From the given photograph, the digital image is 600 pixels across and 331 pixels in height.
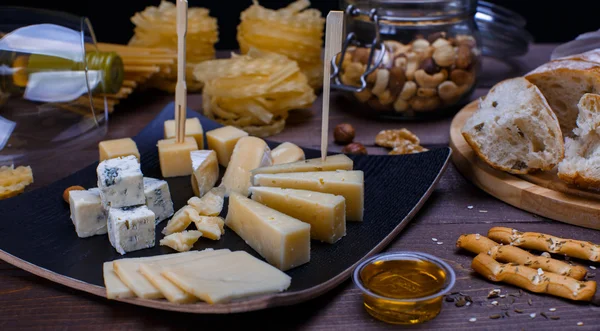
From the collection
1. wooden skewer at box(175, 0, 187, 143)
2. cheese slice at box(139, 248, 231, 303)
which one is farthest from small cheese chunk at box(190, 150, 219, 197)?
cheese slice at box(139, 248, 231, 303)

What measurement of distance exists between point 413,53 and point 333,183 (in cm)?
90

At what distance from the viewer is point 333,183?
1.72 m

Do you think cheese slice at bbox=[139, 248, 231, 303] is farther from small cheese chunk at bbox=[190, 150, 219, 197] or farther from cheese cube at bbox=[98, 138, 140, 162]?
cheese cube at bbox=[98, 138, 140, 162]

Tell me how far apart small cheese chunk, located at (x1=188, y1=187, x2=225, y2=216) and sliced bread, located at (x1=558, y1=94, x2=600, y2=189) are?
0.96m

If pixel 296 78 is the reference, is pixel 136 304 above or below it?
below

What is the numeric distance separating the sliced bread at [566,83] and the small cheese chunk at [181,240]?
47.0 inches

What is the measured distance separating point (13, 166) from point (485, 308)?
1585 millimetres

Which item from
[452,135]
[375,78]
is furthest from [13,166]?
[452,135]

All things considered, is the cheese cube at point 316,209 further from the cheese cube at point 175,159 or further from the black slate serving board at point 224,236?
the cheese cube at point 175,159

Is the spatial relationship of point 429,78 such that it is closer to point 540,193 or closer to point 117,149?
point 540,193

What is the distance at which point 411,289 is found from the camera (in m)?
1.38

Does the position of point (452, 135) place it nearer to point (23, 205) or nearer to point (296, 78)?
point (296, 78)

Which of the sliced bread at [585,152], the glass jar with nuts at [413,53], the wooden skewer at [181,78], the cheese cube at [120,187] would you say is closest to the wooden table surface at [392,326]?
the sliced bread at [585,152]

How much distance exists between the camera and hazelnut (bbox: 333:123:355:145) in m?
2.45
